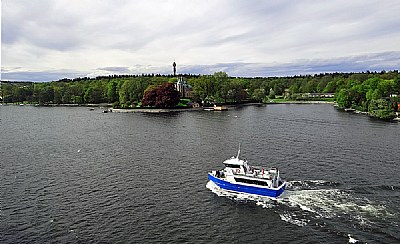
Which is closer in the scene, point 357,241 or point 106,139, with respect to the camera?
point 357,241

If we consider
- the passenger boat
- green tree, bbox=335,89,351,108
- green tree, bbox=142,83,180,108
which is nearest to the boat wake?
the passenger boat

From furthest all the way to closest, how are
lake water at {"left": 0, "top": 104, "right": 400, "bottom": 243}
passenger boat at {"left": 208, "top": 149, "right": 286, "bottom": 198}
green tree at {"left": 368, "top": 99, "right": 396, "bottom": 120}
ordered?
1. green tree at {"left": 368, "top": 99, "right": 396, "bottom": 120}
2. passenger boat at {"left": 208, "top": 149, "right": 286, "bottom": 198}
3. lake water at {"left": 0, "top": 104, "right": 400, "bottom": 243}

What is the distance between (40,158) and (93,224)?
37609 millimetres

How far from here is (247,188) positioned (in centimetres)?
4900

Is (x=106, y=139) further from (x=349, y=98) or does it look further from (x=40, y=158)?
(x=349, y=98)

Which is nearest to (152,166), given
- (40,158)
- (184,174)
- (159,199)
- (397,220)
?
(184,174)

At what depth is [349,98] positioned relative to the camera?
188 m

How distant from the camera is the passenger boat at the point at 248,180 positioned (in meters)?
47.3

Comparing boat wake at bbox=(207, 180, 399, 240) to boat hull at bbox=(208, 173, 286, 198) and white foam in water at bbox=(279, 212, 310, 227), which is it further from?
boat hull at bbox=(208, 173, 286, 198)

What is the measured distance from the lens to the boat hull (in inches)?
1841

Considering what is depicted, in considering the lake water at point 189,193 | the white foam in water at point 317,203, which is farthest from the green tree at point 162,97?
the white foam in water at point 317,203

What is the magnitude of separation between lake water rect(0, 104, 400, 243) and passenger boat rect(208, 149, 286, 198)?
52.6 inches

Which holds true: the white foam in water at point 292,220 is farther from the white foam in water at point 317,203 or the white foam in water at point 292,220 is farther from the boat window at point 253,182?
the boat window at point 253,182

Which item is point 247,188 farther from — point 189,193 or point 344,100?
point 344,100
